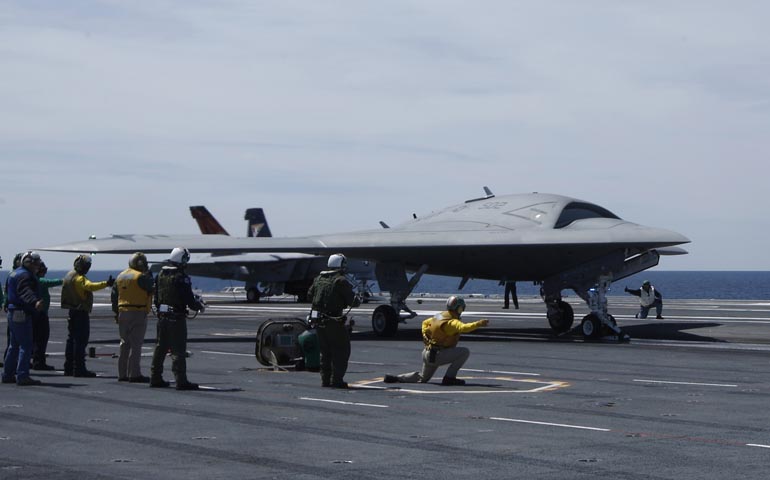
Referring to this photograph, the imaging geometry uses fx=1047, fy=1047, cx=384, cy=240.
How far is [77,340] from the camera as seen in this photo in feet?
58.2

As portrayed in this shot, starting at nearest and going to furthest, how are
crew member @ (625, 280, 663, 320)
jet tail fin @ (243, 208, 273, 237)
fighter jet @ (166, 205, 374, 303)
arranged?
crew member @ (625, 280, 663, 320)
fighter jet @ (166, 205, 374, 303)
jet tail fin @ (243, 208, 273, 237)

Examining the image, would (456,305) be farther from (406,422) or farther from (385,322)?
(385,322)

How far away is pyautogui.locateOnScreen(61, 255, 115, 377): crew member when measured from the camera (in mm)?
17750

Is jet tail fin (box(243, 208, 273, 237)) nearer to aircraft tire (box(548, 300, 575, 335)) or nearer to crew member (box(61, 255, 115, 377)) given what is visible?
aircraft tire (box(548, 300, 575, 335))

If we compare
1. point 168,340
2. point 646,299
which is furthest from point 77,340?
point 646,299

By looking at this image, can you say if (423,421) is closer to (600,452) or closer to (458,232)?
(600,452)

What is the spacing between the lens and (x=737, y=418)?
12.6 meters

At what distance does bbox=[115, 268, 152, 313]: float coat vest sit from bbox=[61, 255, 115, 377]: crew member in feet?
2.49

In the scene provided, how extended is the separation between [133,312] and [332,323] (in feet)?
11.0

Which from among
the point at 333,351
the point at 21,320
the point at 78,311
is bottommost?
the point at 333,351

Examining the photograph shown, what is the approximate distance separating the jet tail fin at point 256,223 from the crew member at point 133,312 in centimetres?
5492

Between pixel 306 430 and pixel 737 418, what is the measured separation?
5179mm

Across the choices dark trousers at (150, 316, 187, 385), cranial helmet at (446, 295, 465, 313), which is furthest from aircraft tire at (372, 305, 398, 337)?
dark trousers at (150, 316, 187, 385)

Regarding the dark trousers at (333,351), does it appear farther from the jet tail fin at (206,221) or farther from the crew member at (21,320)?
the jet tail fin at (206,221)
